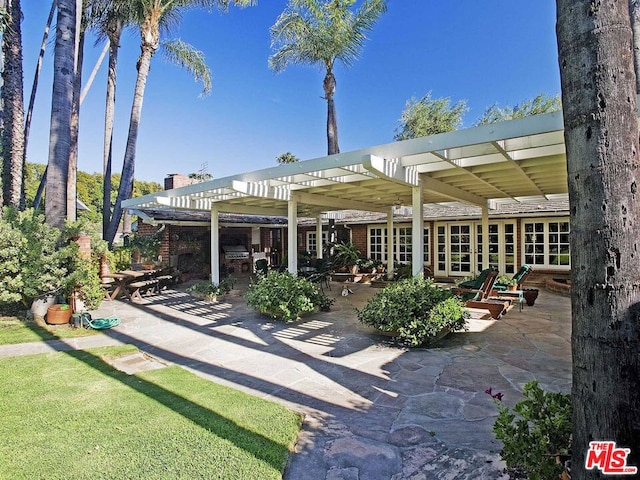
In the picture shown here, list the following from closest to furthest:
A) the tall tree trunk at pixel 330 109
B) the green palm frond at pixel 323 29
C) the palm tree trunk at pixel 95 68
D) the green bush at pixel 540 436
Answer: the green bush at pixel 540 436, the green palm frond at pixel 323 29, the tall tree trunk at pixel 330 109, the palm tree trunk at pixel 95 68

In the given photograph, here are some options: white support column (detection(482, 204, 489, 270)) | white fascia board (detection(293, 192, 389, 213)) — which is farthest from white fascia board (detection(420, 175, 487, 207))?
white fascia board (detection(293, 192, 389, 213))

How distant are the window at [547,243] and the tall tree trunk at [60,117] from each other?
14.4 metres

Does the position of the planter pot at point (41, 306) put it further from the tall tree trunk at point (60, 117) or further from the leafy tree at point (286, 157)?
the leafy tree at point (286, 157)

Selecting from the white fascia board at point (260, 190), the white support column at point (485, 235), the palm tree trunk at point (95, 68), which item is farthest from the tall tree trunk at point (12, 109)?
the white support column at point (485, 235)

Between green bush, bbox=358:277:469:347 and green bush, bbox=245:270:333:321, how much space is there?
72.0 inches

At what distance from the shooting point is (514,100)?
25219 mm

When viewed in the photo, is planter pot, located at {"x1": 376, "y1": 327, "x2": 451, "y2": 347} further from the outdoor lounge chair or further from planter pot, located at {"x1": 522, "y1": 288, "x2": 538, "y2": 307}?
planter pot, located at {"x1": 522, "y1": 288, "x2": 538, "y2": 307}

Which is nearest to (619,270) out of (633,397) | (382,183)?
(633,397)

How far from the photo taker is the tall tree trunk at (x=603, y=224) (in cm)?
160

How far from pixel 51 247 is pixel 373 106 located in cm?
2026

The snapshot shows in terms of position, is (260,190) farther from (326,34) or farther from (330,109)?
(326,34)

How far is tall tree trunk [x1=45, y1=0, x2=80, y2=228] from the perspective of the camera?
317 inches

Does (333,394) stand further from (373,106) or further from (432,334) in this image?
(373,106)

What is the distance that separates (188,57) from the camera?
1648 centimetres
